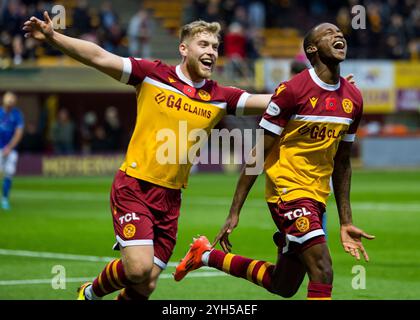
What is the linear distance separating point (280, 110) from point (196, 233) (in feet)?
28.8

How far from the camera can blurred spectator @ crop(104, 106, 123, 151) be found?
34375 mm

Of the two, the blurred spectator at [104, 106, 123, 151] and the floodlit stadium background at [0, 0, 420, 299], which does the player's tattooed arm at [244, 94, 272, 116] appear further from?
the blurred spectator at [104, 106, 123, 151]

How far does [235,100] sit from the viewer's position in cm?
888

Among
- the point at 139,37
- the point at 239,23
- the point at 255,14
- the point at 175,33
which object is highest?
the point at 255,14

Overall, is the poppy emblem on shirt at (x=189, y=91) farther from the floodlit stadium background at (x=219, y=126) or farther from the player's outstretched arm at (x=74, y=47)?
the floodlit stadium background at (x=219, y=126)

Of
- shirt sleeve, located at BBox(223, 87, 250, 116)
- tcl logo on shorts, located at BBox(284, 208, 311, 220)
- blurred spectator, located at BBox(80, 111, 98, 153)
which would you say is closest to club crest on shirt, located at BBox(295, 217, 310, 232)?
tcl logo on shorts, located at BBox(284, 208, 311, 220)

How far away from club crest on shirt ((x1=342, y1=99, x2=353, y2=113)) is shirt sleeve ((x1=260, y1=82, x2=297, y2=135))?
0.43m

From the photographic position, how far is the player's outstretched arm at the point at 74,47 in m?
7.78

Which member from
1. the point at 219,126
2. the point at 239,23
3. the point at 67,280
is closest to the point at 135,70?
the point at 67,280

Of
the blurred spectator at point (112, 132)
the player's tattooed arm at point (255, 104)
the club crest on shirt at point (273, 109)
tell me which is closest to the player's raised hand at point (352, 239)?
the club crest on shirt at point (273, 109)

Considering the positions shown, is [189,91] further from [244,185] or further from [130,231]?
[130,231]
